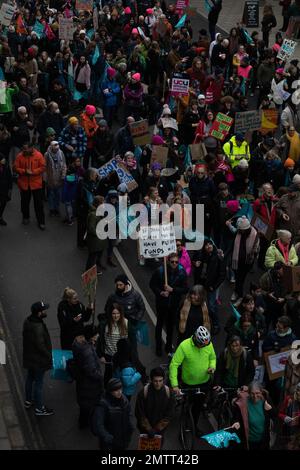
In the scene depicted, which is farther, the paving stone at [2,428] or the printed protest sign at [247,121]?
the printed protest sign at [247,121]

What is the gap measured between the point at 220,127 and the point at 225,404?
7.75m

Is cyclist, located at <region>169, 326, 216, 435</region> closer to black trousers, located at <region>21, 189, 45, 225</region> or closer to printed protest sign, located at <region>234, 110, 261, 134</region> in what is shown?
black trousers, located at <region>21, 189, 45, 225</region>

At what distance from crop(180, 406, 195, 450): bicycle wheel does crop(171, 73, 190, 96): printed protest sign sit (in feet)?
31.8

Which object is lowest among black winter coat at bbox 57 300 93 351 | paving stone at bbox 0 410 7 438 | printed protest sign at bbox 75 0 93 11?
paving stone at bbox 0 410 7 438

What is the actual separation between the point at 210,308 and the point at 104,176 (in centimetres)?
346

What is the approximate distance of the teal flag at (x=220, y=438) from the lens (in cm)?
926

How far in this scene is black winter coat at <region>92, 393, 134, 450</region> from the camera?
31.1ft

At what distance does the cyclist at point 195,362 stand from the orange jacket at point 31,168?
5949mm

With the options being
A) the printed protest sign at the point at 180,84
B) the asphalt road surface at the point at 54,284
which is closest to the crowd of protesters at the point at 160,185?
the printed protest sign at the point at 180,84

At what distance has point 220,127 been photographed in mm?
17266

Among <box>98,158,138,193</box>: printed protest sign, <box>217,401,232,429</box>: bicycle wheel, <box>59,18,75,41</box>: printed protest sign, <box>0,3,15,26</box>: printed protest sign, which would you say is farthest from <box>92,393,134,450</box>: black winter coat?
<box>0,3,15,26</box>: printed protest sign

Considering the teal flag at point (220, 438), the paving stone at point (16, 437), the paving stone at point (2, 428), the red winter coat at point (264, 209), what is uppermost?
the red winter coat at point (264, 209)

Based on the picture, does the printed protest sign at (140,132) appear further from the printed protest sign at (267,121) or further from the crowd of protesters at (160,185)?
the printed protest sign at (267,121)

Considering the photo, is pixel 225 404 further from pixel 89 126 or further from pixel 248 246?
pixel 89 126
